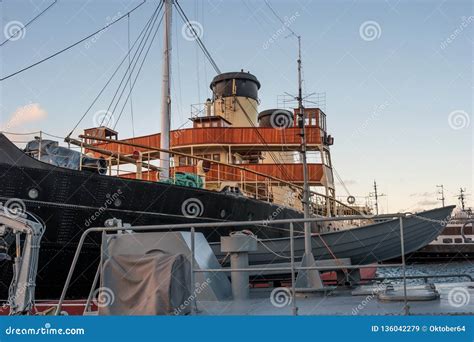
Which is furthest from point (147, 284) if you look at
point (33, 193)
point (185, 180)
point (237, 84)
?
point (237, 84)

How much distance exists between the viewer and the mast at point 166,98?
50.9ft

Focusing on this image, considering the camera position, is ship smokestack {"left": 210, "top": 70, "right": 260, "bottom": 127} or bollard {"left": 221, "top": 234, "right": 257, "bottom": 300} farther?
ship smokestack {"left": 210, "top": 70, "right": 260, "bottom": 127}

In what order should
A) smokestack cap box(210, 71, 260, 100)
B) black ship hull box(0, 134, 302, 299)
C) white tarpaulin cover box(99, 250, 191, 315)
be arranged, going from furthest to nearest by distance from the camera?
smokestack cap box(210, 71, 260, 100) < black ship hull box(0, 134, 302, 299) < white tarpaulin cover box(99, 250, 191, 315)

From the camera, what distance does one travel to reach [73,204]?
12.2 metres

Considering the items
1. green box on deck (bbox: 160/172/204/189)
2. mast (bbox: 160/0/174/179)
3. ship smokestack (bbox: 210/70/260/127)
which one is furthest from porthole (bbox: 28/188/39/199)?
ship smokestack (bbox: 210/70/260/127)

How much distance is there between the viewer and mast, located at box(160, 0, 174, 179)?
1552 centimetres

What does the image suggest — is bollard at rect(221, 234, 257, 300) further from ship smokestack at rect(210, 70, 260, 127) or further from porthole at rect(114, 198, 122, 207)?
ship smokestack at rect(210, 70, 260, 127)

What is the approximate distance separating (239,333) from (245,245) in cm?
220

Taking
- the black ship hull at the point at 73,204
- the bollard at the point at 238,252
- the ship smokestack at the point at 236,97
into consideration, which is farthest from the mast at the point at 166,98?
the ship smokestack at the point at 236,97

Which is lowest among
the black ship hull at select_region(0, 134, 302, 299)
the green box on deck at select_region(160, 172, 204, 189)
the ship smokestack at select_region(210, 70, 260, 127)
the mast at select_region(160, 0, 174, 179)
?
the black ship hull at select_region(0, 134, 302, 299)

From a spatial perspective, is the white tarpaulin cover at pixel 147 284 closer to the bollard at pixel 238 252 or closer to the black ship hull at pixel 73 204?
the bollard at pixel 238 252

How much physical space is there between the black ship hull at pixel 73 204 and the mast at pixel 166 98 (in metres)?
1.62

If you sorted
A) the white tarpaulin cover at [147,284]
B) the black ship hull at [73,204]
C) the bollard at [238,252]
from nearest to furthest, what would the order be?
the white tarpaulin cover at [147,284]
the bollard at [238,252]
the black ship hull at [73,204]

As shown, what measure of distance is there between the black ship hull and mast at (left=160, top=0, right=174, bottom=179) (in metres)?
1.62
